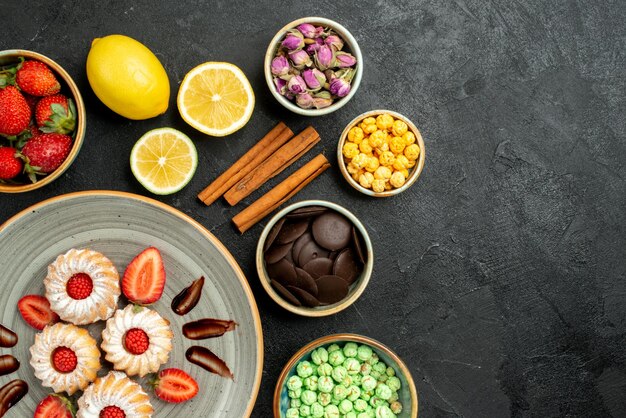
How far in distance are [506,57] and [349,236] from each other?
885 millimetres

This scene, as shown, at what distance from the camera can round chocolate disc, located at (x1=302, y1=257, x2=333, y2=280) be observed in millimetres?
1863

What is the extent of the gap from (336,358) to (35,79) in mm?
1302

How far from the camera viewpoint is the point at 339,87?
185 centimetres

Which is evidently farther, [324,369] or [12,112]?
[324,369]

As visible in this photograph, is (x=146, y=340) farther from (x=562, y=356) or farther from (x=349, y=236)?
(x=562, y=356)

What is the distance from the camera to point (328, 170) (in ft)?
6.63

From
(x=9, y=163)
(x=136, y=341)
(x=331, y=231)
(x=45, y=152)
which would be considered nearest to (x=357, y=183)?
(x=331, y=231)

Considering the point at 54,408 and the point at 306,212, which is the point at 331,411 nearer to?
the point at 306,212

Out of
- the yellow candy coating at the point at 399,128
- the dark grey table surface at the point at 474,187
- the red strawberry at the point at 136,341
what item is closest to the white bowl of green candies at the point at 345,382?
the dark grey table surface at the point at 474,187

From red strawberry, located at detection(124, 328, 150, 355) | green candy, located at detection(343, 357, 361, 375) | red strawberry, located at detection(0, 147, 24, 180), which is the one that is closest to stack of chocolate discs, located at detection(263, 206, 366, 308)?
green candy, located at detection(343, 357, 361, 375)

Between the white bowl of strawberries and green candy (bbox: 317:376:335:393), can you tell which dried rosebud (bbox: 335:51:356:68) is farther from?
green candy (bbox: 317:376:335:393)

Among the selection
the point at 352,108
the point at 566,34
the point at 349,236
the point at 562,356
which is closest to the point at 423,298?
the point at 349,236

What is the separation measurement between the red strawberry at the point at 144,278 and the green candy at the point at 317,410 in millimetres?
633

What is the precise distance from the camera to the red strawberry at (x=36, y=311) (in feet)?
5.74
